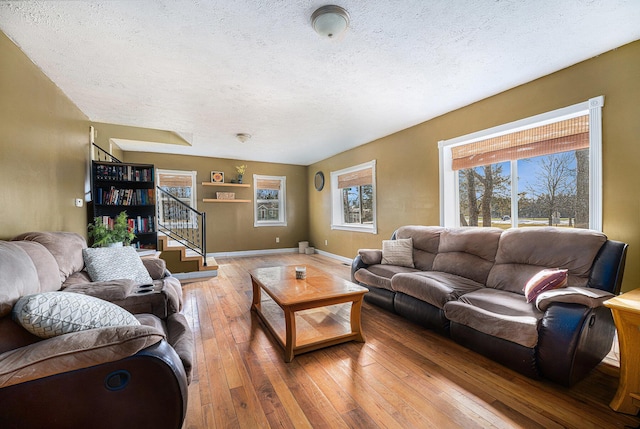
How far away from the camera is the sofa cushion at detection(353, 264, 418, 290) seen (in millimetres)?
3076

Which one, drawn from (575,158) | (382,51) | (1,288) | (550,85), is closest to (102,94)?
(1,288)

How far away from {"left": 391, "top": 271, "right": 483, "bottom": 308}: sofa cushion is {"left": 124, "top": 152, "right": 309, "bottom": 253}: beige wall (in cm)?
488

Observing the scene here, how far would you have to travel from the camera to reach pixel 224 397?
5.54ft

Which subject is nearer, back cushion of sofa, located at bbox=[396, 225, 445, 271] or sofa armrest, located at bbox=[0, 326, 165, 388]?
sofa armrest, located at bbox=[0, 326, 165, 388]

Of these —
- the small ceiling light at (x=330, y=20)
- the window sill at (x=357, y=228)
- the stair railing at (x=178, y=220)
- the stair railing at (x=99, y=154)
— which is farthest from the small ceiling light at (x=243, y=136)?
the small ceiling light at (x=330, y=20)

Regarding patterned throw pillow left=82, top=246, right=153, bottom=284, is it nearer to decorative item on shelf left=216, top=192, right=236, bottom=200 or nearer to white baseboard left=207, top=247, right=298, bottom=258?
decorative item on shelf left=216, top=192, right=236, bottom=200

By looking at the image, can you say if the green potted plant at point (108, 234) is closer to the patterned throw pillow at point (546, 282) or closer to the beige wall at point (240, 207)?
the beige wall at point (240, 207)

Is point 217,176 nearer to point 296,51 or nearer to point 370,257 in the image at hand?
point 370,257

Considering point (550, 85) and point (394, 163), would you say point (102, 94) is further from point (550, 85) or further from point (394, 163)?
point (550, 85)

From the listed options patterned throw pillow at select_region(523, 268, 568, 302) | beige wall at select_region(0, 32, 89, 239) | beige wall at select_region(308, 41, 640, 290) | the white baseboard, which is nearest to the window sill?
beige wall at select_region(308, 41, 640, 290)

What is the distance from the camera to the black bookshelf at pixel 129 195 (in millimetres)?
3973

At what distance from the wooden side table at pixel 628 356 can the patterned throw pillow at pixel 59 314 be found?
8.67 feet

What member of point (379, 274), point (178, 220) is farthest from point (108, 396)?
point (178, 220)

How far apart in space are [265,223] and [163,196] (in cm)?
248
